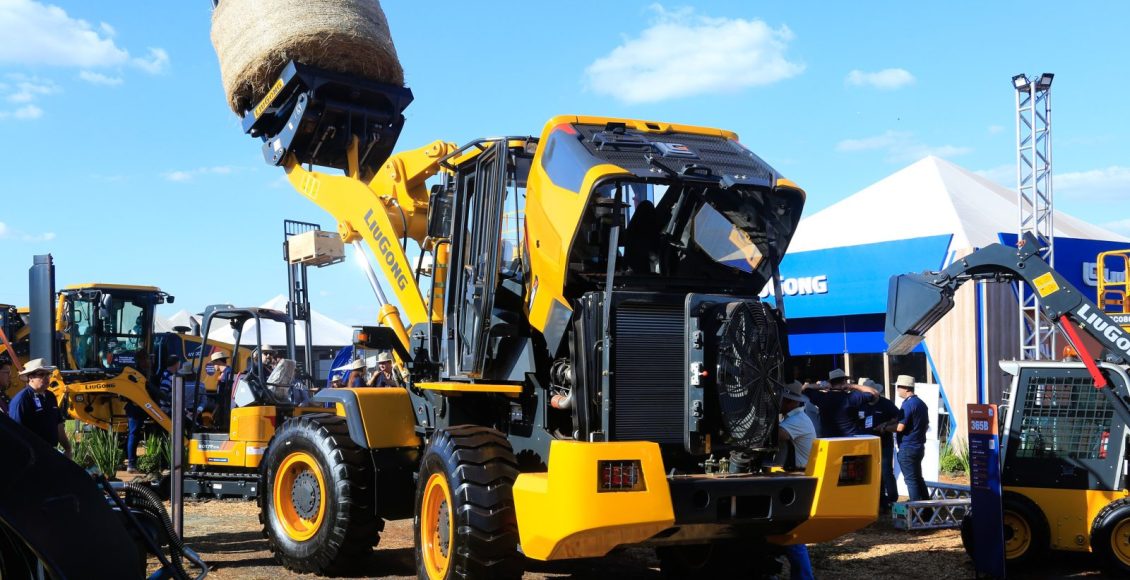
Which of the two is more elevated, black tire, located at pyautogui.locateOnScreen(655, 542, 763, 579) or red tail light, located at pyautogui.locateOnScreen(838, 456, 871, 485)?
red tail light, located at pyautogui.locateOnScreen(838, 456, 871, 485)

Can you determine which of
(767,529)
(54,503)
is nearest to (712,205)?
(767,529)

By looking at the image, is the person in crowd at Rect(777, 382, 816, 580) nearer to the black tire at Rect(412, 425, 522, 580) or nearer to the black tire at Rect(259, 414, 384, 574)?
the black tire at Rect(412, 425, 522, 580)

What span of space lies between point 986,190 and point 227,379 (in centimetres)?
1516

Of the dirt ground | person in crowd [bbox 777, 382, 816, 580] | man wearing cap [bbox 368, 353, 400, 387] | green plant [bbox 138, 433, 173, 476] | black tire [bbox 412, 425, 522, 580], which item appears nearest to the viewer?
black tire [bbox 412, 425, 522, 580]

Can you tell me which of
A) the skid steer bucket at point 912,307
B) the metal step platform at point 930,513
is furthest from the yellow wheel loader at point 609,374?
the metal step platform at point 930,513

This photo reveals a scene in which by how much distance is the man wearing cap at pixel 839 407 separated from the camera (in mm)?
11617

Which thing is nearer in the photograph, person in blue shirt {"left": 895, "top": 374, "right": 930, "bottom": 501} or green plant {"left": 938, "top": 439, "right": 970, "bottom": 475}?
person in blue shirt {"left": 895, "top": 374, "right": 930, "bottom": 501}

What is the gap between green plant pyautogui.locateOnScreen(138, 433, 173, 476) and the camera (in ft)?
50.7

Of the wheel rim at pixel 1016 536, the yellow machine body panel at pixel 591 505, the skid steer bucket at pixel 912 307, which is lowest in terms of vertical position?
the wheel rim at pixel 1016 536

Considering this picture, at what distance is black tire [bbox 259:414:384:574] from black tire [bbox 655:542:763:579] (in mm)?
2260

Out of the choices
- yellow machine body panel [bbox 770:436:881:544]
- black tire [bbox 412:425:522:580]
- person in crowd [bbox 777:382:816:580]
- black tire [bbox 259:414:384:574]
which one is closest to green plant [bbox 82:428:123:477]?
black tire [bbox 259:414:384:574]

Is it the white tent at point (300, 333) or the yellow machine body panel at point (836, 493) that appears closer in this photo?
the yellow machine body panel at point (836, 493)

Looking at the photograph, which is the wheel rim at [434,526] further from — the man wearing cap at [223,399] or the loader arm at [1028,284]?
the man wearing cap at [223,399]

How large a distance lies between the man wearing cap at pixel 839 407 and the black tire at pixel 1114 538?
129 inches
